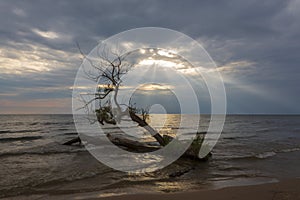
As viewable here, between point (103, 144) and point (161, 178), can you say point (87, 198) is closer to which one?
point (161, 178)

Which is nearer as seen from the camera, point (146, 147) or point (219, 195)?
point (219, 195)

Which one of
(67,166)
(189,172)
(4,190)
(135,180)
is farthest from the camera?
(67,166)

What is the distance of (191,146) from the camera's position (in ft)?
45.9

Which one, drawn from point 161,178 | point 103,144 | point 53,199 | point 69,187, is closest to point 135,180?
point 161,178

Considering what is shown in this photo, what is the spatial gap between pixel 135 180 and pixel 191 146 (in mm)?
5287

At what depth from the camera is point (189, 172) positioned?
1123 cm

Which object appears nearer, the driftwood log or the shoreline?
the shoreline

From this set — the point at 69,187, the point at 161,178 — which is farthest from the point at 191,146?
the point at 69,187

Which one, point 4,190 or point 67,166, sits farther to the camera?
point 67,166

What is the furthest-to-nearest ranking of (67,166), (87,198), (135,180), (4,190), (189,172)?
(67,166) → (189,172) → (135,180) → (4,190) → (87,198)

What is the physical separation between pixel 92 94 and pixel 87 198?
8.17 metres

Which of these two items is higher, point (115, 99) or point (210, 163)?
point (115, 99)

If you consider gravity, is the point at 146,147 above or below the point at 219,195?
below

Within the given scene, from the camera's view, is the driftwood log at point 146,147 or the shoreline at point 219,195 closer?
the shoreline at point 219,195
